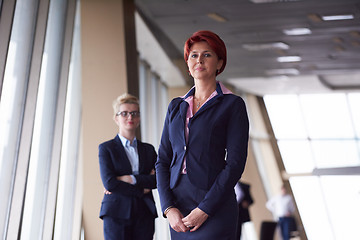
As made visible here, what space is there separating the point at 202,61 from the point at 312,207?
15.7 meters

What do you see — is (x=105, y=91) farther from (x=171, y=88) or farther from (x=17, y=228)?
(x=171, y=88)

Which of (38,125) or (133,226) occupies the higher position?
(38,125)

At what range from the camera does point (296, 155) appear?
17.4 m

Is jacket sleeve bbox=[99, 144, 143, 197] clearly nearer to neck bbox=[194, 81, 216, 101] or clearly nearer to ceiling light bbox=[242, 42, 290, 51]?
neck bbox=[194, 81, 216, 101]

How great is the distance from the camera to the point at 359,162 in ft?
52.9

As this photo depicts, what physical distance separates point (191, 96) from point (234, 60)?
9.57 m

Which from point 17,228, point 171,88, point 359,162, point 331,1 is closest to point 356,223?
point 359,162

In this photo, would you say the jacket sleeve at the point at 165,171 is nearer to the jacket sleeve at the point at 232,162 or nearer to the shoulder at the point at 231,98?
the jacket sleeve at the point at 232,162

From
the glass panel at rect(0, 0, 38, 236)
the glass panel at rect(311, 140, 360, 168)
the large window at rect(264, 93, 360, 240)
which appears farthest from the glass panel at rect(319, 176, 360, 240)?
the glass panel at rect(0, 0, 38, 236)

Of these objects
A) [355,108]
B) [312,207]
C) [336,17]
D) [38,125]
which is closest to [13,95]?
[38,125]

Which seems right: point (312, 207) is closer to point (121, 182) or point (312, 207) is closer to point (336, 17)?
point (336, 17)

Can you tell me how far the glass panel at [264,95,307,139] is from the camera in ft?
55.7

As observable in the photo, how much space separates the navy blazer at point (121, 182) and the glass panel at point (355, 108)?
49.0 ft

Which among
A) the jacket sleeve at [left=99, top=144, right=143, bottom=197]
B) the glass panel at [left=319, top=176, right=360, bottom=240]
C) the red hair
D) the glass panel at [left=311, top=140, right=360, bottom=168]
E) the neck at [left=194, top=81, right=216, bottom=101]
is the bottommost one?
the jacket sleeve at [left=99, top=144, right=143, bottom=197]
